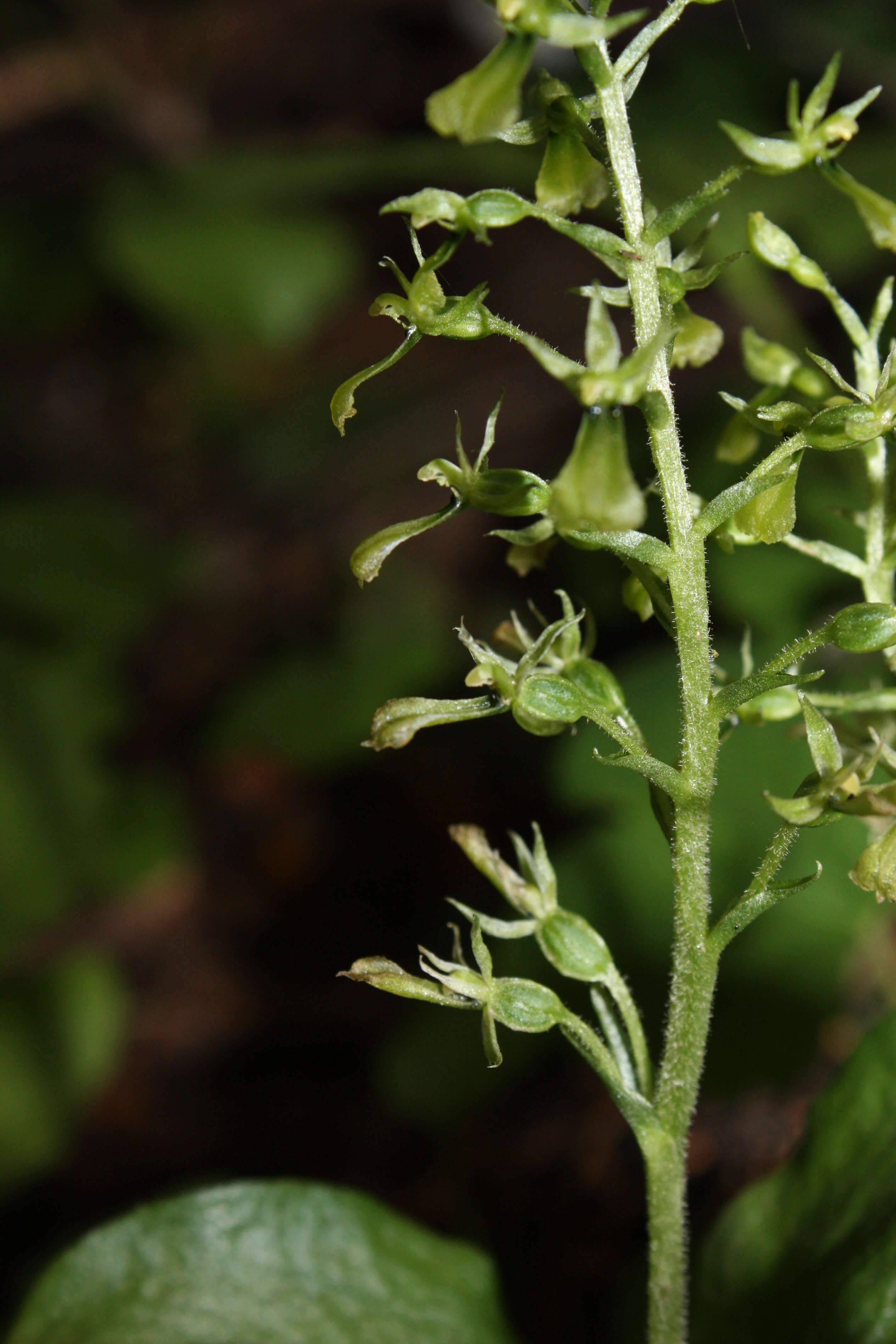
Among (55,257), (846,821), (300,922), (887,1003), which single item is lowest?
(300,922)

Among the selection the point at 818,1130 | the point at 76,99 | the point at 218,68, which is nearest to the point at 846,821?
the point at 818,1130

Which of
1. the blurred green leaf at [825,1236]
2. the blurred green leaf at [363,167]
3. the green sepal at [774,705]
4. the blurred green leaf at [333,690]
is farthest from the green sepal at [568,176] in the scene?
the blurred green leaf at [333,690]

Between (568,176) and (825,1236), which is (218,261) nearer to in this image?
(568,176)

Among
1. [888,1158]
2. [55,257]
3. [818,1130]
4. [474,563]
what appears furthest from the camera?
[55,257]

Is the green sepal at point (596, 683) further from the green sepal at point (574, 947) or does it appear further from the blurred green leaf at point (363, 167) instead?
the blurred green leaf at point (363, 167)

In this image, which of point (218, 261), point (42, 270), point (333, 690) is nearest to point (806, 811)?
point (333, 690)

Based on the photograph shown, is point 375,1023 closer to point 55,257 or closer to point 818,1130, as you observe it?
point 818,1130
